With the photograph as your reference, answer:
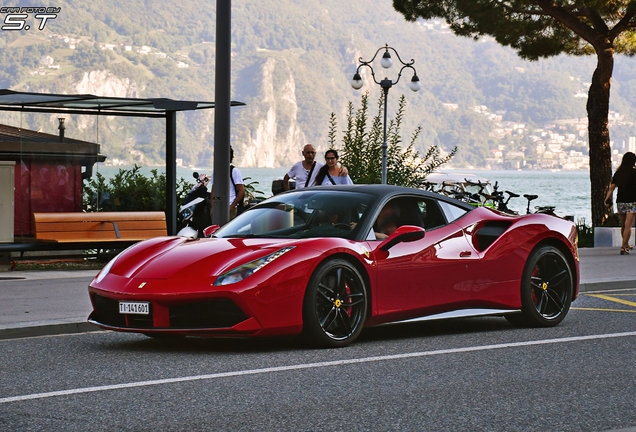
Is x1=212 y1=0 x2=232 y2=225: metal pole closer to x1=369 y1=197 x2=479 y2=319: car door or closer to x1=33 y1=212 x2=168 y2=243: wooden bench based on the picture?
x1=369 y1=197 x2=479 y2=319: car door

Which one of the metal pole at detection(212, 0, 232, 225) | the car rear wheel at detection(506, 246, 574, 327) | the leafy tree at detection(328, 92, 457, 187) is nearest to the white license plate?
the car rear wheel at detection(506, 246, 574, 327)

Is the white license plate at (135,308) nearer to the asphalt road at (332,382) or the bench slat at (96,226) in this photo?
the asphalt road at (332,382)

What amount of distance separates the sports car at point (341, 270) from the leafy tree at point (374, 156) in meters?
11.8

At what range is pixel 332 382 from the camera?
5.99m

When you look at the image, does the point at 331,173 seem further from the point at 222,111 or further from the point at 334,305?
the point at 334,305

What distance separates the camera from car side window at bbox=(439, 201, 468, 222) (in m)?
8.30

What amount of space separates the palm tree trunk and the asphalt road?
1515cm

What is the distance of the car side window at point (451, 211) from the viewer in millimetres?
8305

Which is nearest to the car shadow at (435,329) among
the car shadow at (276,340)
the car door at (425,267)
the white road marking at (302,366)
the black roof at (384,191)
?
the car shadow at (276,340)

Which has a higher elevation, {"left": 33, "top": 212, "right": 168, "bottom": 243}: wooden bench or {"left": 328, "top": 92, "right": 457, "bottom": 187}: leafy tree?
{"left": 328, "top": 92, "right": 457, "bottom": 187}: leafy tree

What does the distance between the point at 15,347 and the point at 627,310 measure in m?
6.30

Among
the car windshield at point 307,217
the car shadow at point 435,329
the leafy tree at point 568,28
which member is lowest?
the car shadow at point 435,329

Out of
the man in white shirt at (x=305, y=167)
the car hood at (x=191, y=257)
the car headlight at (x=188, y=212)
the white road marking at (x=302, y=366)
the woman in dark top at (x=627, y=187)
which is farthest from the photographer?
the woman in dark top at (x=627, y=187)

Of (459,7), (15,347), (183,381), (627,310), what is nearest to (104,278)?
(15,347)
